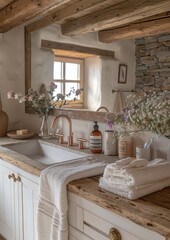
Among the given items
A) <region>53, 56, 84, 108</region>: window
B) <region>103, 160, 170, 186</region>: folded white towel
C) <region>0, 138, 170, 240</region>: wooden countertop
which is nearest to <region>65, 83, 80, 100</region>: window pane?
<region>53, 56, 84, 108</region>: window

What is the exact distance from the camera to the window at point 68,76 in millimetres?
2143

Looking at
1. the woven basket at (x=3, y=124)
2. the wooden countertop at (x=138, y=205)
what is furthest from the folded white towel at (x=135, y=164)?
the woven basket at (x=3, y=124)

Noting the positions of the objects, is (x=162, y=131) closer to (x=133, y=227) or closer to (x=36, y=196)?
(x=133, y=227)

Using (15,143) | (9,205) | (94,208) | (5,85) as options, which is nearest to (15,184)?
(9,205)

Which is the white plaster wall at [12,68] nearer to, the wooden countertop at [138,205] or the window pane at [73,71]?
the window pane at [73,71]

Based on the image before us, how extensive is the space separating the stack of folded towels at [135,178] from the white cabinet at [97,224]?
100mm

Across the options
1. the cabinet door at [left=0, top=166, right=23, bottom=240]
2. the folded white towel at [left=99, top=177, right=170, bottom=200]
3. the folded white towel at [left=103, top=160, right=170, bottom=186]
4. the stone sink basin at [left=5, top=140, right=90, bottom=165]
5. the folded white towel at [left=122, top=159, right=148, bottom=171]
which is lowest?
the cabinet door at [left=0, top=166, right=23, bottom=240]

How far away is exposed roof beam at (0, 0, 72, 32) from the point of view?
1.82 m

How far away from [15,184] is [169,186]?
103cm

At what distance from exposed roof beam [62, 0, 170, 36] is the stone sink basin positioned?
99 cm

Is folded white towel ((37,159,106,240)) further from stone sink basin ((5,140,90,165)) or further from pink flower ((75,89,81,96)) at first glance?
pink flower ((75,89,81,96))

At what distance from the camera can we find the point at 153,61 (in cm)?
160

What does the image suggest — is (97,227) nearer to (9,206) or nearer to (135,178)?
(135,178)

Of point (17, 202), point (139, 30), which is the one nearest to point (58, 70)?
point (139, 30)
